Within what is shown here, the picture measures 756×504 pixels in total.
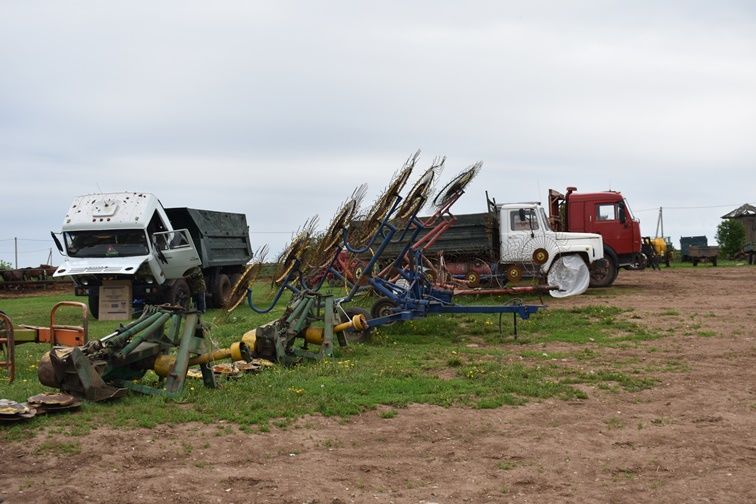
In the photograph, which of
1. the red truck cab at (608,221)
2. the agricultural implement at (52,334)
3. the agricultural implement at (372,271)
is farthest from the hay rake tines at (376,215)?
the red truck cab at (608,221)

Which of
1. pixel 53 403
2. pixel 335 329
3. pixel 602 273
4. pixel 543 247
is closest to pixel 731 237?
pixel 602 273

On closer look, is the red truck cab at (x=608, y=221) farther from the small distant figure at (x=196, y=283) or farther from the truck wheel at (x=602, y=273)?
the small distant figure at (x=196, y=283)

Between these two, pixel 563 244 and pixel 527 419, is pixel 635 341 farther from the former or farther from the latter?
pixel 563 244

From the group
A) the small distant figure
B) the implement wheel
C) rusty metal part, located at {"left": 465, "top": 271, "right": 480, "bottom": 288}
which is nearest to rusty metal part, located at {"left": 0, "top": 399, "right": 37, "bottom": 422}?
the implement wheel

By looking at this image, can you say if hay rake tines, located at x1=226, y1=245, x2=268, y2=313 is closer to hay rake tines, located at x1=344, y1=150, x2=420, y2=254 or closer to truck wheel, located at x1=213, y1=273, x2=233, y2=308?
hay rake tines, located at x1=344, y1=150, x2=420, y2=254

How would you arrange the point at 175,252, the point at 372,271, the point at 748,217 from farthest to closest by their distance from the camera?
1. the point at 748,217
2. the point at 175,252
3. the point at 372,271

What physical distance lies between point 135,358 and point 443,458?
321cm

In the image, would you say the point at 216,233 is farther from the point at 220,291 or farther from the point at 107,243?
the point at 107,243

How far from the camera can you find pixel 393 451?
19.9 feet

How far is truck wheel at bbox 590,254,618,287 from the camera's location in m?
20.7

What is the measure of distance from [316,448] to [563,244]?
1372cm

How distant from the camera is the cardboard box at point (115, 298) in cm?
1658

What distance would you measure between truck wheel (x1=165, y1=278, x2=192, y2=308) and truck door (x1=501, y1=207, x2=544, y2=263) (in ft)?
23.8

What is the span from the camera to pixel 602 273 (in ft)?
68.2
